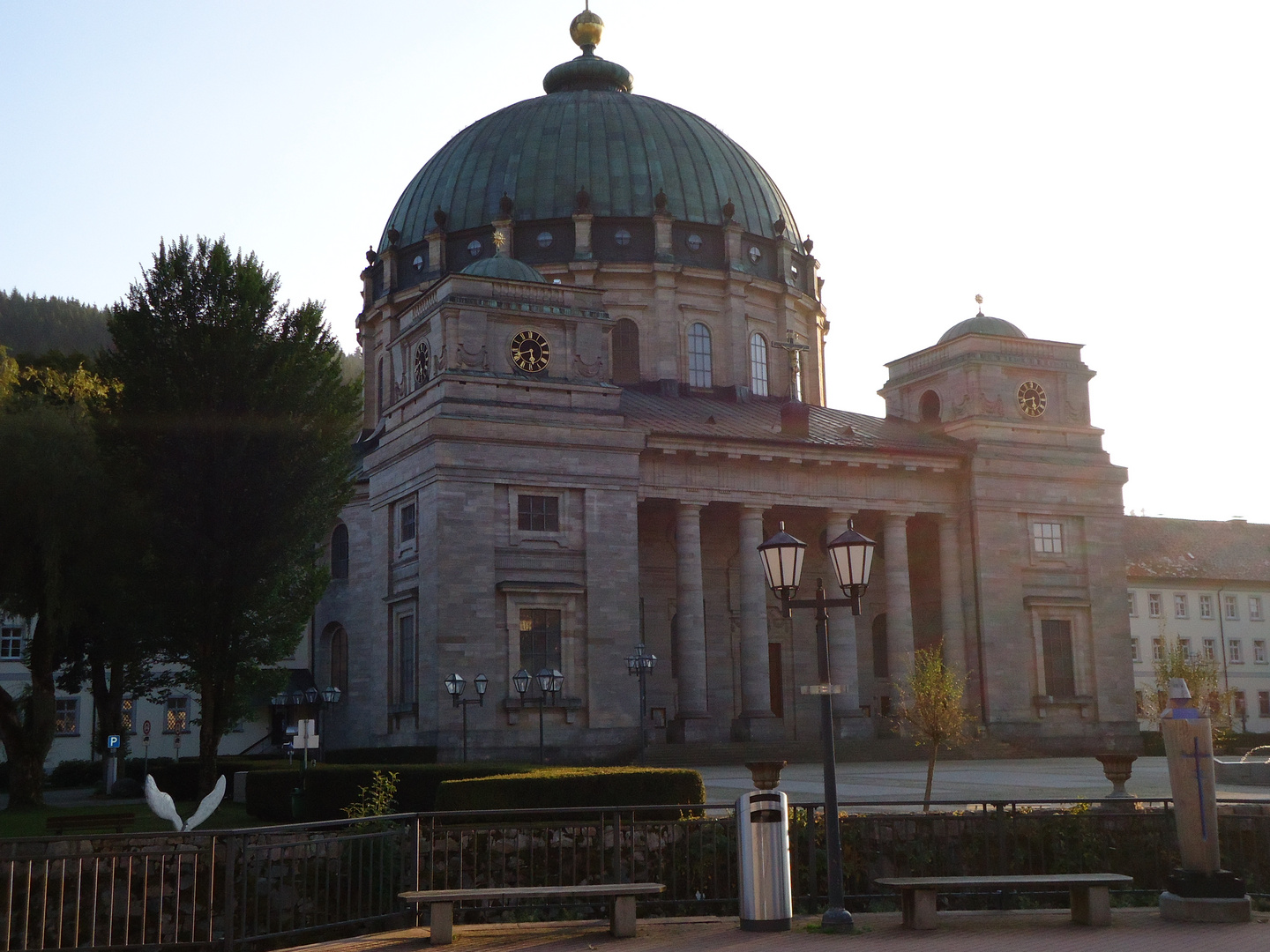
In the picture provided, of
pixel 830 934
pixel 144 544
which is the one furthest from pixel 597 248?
pixel 830 934

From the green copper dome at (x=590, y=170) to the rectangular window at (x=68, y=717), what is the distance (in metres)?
25.0

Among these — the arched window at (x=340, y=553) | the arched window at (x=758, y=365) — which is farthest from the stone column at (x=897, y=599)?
the arched window at (x=340, y=553)

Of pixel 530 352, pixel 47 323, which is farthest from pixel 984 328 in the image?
pixel 47 323

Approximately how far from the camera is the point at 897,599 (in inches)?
2111

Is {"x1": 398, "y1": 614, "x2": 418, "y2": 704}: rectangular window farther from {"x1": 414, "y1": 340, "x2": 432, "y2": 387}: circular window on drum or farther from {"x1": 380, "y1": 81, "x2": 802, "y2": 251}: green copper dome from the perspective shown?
{"x1": 380, "y1": 81, "x2": 802, "y2": 251}: green copper dome

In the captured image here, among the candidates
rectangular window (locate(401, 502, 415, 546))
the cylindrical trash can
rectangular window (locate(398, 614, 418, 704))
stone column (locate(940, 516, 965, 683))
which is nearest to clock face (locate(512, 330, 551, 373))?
rectangular window (locate(401, 502, 415, 546))

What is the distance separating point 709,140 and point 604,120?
5.21m

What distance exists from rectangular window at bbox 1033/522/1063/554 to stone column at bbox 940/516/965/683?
3.21m

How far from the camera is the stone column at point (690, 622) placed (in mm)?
49344

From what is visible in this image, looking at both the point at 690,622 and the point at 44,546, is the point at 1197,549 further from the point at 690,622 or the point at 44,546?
the point at 44,546

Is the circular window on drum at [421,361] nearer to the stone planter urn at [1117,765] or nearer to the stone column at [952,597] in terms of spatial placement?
the stone column at [952,597]

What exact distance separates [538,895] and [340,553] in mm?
46775

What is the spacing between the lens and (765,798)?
52.5ft

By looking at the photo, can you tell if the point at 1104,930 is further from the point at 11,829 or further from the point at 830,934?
the point at 11,829
